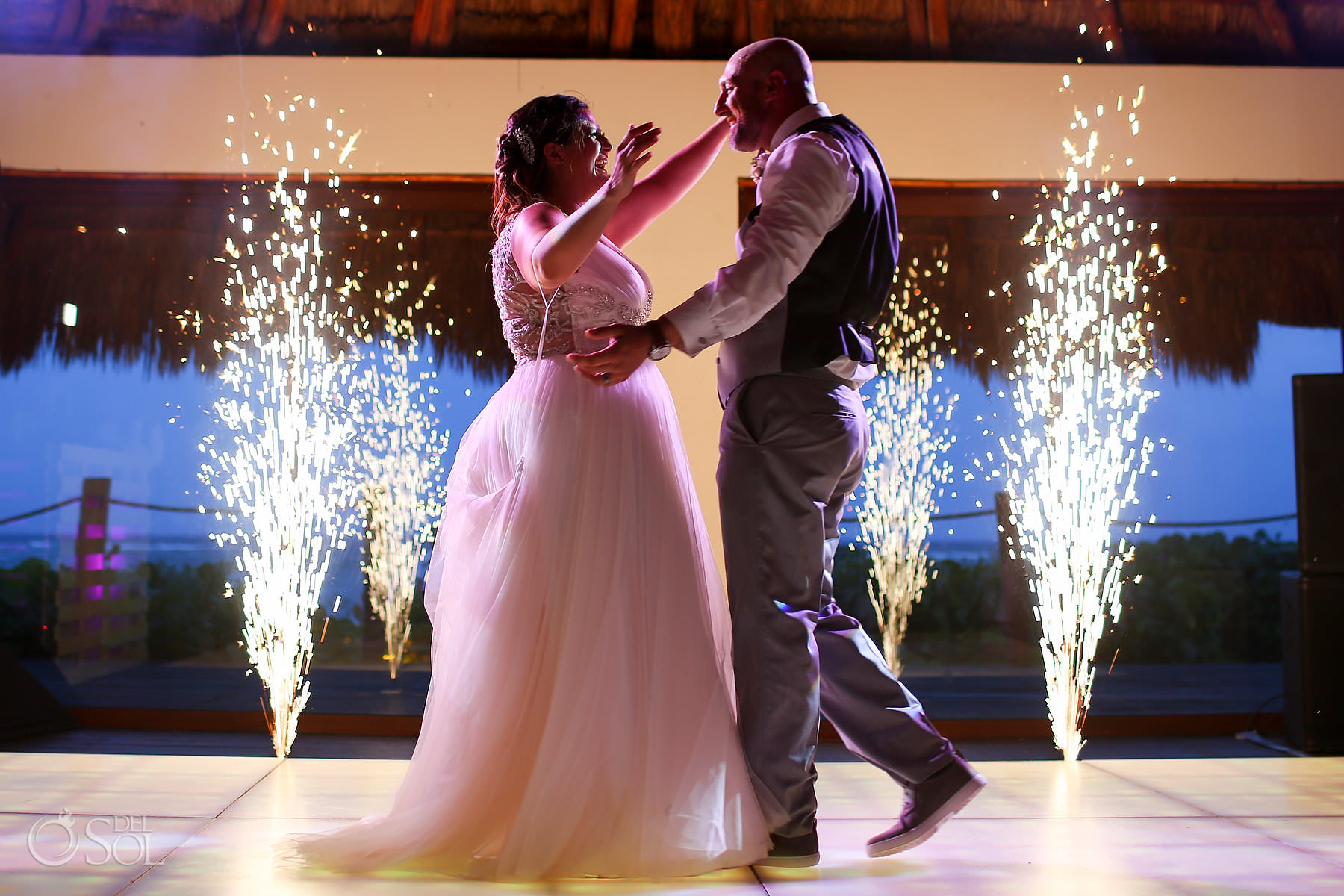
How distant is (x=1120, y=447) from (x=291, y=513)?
3006mm

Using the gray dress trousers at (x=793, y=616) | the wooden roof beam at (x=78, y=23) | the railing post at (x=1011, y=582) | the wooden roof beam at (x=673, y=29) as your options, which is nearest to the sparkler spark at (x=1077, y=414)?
the railing post at (x=1011, y=582)

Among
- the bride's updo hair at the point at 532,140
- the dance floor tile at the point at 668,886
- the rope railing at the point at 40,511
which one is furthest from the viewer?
the rope railing at the point at 40,511

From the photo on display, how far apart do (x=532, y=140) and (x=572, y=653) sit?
106 cm

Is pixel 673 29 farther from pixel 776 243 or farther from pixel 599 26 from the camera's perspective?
pixel 776 243

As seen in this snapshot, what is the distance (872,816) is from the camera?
6.98 ft

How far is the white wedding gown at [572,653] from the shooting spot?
154 centimetres

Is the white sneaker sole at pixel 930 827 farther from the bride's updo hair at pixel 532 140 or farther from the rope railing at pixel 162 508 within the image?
the rope railing at pixel 162 508

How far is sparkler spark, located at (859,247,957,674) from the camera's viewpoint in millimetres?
4117

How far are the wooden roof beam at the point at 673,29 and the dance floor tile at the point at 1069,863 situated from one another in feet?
9.10

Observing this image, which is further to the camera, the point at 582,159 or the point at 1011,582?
the point at 1011,582

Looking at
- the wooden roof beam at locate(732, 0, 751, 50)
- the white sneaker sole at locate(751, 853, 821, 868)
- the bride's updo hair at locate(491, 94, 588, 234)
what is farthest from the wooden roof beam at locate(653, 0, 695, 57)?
the white sneaker sole at locate(751, 853, 821, 868)

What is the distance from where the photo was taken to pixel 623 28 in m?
3.48

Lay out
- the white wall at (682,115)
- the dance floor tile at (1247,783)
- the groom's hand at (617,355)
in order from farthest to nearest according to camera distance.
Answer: the white wall at (682,115) → the dance floor tile at (1247,783) → the groom's hand at (617,355)

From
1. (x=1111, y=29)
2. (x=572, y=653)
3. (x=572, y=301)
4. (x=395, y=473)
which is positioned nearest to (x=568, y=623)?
(x=572, y=653)
